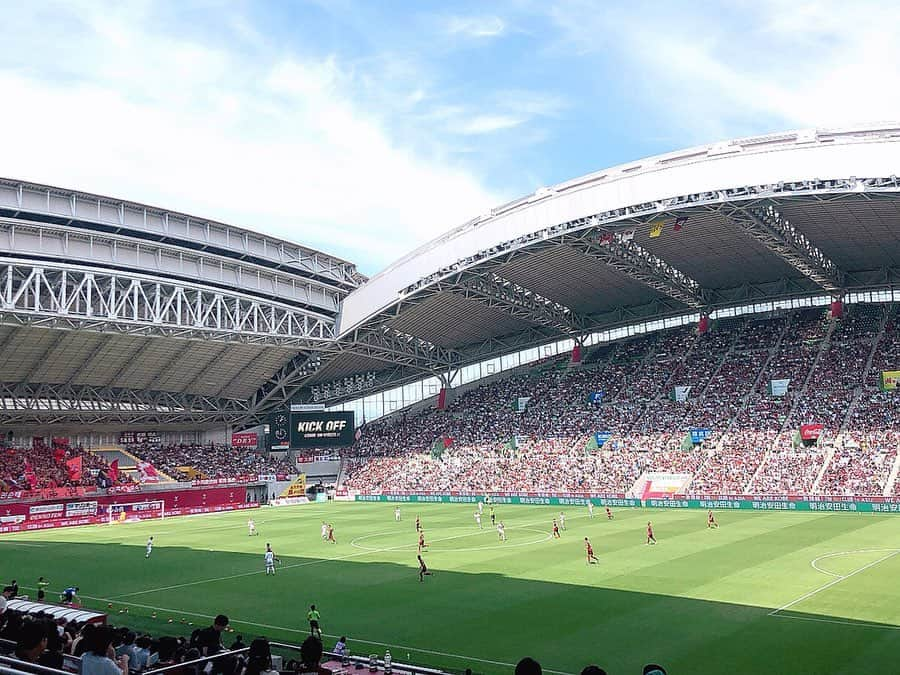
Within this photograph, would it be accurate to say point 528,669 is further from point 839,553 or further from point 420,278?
point 420,278

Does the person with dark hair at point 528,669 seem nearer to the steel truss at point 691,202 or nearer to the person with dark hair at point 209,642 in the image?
the person with dark hair at point 209,642

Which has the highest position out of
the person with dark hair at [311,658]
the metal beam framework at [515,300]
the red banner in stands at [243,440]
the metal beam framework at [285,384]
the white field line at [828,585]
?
the metal beam framework at [515,300]

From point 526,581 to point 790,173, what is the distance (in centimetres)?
2972

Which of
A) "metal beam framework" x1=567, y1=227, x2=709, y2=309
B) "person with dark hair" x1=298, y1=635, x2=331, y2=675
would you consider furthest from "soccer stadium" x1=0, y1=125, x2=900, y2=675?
"person with dark hair" x1=298, y1=635, x2=331, y2=675

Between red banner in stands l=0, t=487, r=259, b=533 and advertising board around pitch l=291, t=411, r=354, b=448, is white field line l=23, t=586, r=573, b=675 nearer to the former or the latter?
red banner in stands l=0, t=487, r=259, b=533

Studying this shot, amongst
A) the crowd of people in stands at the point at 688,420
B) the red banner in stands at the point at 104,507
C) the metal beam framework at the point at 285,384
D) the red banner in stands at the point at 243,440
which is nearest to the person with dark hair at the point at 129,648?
the crowd of people in stands at the point at 688,420

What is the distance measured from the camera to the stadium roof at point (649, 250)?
4759 centimetres

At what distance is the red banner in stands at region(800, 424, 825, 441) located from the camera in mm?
61562

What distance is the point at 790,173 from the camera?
46812mm

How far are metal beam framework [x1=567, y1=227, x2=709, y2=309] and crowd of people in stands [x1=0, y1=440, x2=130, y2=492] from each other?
48214 millimetres

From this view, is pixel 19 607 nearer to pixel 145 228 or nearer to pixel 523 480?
pixel 145 228

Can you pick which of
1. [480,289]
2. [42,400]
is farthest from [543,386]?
[42,400]

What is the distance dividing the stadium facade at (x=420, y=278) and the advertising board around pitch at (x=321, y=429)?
365cm

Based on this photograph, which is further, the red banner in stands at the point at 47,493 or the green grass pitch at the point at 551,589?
the red banner in stands at the point at 47,493
